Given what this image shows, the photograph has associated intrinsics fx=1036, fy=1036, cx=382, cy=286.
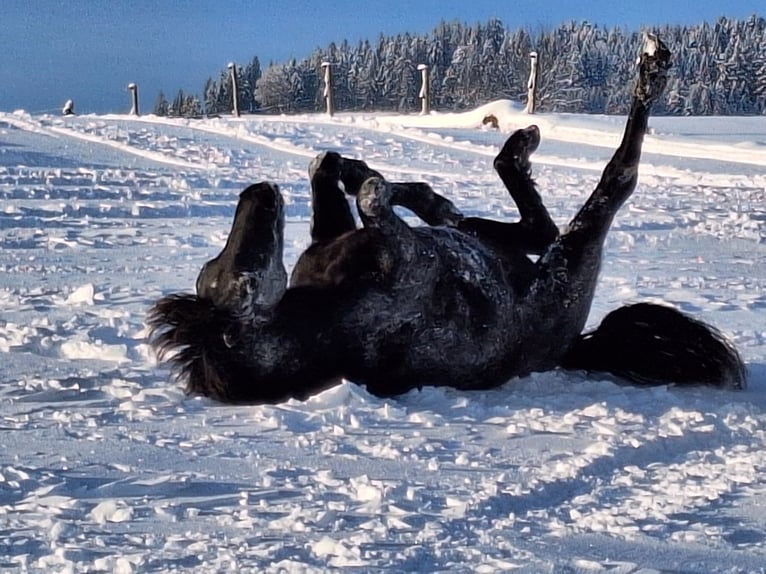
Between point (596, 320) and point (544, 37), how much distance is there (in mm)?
80276

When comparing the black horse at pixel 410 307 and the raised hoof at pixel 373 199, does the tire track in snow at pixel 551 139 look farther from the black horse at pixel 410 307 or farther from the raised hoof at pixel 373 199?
the raised hoof at pixel 373 199

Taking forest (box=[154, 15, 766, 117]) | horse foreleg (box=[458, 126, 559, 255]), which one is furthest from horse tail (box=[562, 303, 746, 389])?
forest (box=[154, 15, 766, 117])

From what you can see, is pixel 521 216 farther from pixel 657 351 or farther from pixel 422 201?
pixel 657 351

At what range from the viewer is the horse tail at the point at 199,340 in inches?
116

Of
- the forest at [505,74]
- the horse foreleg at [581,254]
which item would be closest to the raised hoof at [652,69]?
the horse foreleg at [581,254]

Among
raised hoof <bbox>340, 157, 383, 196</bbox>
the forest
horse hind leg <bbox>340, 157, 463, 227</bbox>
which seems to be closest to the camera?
raised hoof <bbox>340, 157, 383, 196</bbox>

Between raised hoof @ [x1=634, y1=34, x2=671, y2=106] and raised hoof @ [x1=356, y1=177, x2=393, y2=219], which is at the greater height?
raised hoof @ [x1=634, y1=34, x2=671, y2=106]

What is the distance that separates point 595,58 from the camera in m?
78.2

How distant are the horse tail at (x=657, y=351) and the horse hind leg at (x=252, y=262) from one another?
49.3 inches

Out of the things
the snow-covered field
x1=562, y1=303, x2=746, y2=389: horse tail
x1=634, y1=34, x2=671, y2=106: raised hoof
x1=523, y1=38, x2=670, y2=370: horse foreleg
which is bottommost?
the snow-covered field

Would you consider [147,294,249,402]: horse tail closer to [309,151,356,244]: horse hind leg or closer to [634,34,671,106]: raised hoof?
[309,151,356,244]: horse hind leg

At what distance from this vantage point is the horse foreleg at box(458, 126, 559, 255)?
377 centimetres

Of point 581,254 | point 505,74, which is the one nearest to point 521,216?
point 581,254

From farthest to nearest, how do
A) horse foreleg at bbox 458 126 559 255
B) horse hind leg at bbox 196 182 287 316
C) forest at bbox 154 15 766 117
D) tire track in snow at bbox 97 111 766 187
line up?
forest at bbox 154 15 766 117, tire track in snow at bbox 97 111 766 187, horse foreleg at bbox 458 126 559 255, horse hind leg at bbox 196 182 287 316
